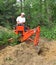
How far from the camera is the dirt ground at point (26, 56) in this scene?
11948 millimetres

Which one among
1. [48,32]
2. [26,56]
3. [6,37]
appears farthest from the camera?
[48,32]

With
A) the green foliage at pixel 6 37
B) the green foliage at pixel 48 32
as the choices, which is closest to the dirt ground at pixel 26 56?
the green foliage at pixel 6 37

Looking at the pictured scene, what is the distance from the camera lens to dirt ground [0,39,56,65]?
39.2ft

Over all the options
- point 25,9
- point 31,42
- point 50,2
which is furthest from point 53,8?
point 31,42

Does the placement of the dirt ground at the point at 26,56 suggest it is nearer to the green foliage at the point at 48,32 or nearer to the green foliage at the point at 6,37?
the green foliage at the point at 6,37

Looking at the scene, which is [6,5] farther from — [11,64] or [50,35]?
[11,64]

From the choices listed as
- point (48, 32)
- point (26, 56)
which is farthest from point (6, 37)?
point (48, 32)

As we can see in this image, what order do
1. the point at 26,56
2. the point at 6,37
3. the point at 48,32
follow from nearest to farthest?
1. the point at 26,56
2. the point at 6,37
3. the point at 48,32

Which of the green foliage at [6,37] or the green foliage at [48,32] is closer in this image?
the green foliage at [6,37]

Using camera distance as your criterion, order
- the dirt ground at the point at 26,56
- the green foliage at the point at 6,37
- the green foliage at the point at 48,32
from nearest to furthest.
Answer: the dirt ground at the point at 26,56
the green foliage at the point at 6,37
the green foliage at the point at 48,32

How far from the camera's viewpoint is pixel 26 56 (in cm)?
1245

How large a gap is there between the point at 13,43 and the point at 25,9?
6590 mm

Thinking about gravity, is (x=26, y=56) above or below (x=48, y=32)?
above

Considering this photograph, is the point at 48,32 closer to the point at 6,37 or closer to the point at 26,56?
the point at 6,37
